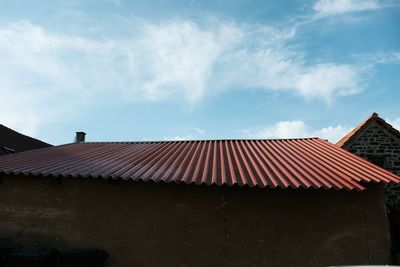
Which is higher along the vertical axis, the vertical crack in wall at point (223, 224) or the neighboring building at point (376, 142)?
the neighboring building at point (376, 142)

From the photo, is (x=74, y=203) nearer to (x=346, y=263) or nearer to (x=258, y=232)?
(x=258, y=232)

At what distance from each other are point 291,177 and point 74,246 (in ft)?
17.2

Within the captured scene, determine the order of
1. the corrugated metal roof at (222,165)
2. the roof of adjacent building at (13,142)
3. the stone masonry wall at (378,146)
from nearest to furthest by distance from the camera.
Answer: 1. the corrugated metal roof at (222,165)
2. the stone masonry wall at (378,146)
3. the roof of adjacent building at (13,142)

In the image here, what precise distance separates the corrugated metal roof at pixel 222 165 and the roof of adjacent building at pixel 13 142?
9.71 metres

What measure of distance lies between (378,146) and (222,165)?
6.86 m

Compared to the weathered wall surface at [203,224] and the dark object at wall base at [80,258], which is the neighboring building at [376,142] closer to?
the weathered wall surface at [203,224]

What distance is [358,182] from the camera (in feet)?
18.6

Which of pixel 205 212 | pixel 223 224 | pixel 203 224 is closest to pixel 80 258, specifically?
pixel 203 224

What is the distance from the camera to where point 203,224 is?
5.79m

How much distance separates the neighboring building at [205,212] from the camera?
5.50 m

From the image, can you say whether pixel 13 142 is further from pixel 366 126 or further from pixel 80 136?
pixel 366 126

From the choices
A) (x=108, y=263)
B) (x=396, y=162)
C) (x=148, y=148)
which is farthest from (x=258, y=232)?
(x=396, y=162)

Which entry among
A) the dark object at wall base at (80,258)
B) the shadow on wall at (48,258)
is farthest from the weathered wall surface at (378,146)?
the shadow on wall at (48,258)

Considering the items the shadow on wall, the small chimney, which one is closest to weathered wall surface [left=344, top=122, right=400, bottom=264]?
the shadow on wall
